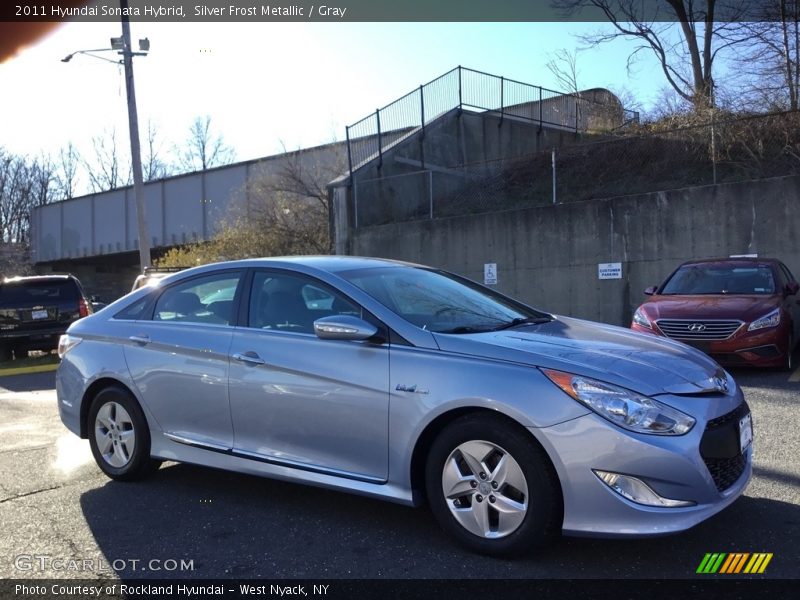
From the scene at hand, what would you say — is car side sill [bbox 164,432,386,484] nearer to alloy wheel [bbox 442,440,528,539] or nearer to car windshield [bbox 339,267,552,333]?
alloy wheel [bbox 442,440,528,539]

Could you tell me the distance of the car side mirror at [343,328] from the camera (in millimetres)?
3951

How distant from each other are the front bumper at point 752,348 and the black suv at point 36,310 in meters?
11.5

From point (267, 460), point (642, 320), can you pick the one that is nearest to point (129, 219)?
point (642, 320)

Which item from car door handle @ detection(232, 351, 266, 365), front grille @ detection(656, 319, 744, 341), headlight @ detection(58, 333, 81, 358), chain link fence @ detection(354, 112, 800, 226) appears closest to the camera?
car door handle @ detection(232, 351, 266, 365)

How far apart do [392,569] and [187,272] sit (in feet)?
8.98

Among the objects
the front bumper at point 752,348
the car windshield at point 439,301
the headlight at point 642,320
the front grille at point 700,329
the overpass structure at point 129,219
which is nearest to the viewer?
the car windshield at point 439,301

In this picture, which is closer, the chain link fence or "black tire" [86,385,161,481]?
"black tire" [86,385,161,481]

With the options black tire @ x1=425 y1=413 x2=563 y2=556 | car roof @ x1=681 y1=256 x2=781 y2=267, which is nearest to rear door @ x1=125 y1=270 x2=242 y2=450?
black tire @ x1=425 y1=413 x2=563 y2=556

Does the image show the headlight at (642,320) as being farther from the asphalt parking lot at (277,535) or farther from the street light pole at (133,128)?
the street light pole at (133,128)

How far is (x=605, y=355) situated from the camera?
12.2 feet

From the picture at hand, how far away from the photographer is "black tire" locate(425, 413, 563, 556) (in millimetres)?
3402

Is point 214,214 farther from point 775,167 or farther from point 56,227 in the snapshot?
point 775,167

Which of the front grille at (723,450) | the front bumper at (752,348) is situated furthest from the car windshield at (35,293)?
the front grille at (723,450)

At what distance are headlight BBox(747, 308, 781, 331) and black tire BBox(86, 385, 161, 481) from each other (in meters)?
6.87
